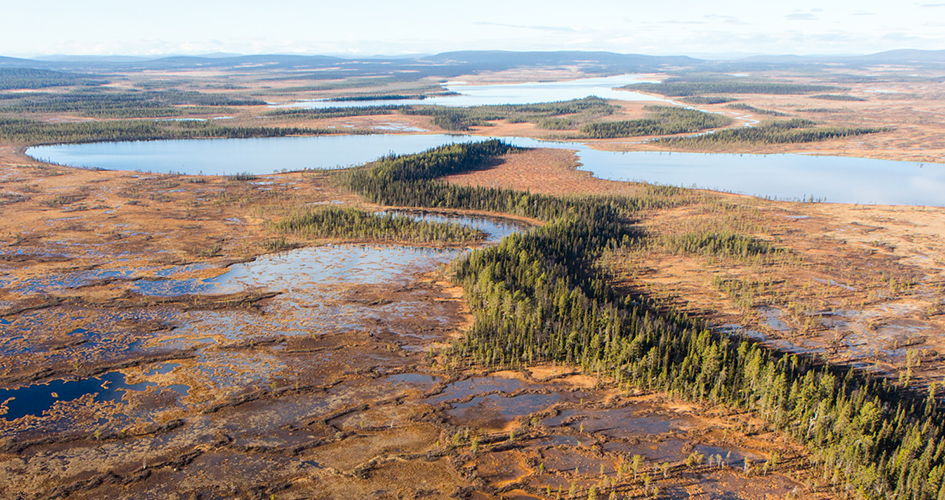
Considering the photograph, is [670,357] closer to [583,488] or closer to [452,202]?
[583,488]

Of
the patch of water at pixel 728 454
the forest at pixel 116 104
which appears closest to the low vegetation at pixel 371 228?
the patch of water at pixel 728 454

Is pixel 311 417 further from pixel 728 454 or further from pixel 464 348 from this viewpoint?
pixel 728 454

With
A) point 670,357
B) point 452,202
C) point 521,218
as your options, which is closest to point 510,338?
point 670,357

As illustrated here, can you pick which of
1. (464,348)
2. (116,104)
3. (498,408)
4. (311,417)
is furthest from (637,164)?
(116,104)

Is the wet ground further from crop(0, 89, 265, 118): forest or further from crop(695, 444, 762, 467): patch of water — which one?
crop(0, 89, 265, 118): forest

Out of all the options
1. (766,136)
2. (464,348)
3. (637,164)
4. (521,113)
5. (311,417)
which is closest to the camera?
(311,417)

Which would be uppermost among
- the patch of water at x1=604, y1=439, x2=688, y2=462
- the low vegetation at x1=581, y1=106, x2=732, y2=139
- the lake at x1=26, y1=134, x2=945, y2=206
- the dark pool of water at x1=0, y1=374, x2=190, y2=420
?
the low vegetation at x1=581, y1=106, x2=732, y2=139

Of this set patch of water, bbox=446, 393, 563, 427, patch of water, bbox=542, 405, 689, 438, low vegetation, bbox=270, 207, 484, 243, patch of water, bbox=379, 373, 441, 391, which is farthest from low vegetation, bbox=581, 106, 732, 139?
patch of water, bbox=542, 405, 689, 438
